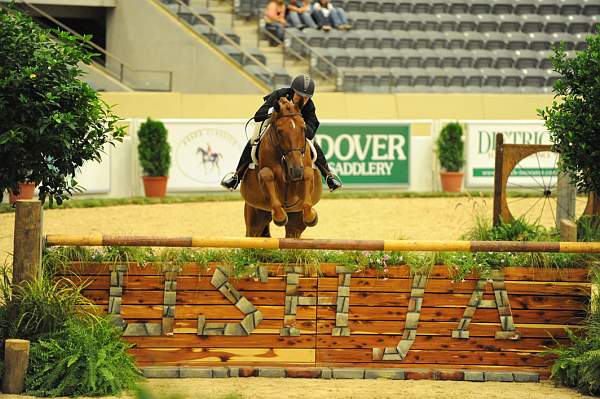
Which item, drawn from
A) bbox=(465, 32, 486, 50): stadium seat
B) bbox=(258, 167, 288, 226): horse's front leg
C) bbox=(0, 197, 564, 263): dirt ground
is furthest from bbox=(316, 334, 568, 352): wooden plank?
bbox=(465, 32, 486, 50): stadium seat

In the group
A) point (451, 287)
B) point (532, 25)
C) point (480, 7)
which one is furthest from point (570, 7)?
point (451, 287)

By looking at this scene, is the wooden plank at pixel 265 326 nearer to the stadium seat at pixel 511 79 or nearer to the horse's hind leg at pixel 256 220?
the horse's hind leg at pixel 256 220

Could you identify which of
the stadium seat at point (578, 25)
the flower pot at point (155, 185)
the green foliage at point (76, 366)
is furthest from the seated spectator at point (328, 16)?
the green foliage at point (76, 366)

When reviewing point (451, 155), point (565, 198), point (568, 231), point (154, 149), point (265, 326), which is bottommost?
point (265, 326)

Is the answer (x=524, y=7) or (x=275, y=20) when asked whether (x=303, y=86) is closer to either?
(x=275, y=20)

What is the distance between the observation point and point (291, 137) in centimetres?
797

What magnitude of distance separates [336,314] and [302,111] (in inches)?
75.5

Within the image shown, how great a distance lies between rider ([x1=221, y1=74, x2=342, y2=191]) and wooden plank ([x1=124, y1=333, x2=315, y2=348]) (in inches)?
70.2

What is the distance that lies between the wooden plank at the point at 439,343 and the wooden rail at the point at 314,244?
655 millimetres

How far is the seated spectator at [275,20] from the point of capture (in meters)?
23.1

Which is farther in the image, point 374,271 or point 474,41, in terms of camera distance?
point 474,41

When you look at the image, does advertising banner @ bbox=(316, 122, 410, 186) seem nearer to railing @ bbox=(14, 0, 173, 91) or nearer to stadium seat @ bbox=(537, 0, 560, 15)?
railing @ bbox=(14, 0, 173, 91)

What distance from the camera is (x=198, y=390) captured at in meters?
6.93

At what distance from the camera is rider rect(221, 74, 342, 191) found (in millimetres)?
8391
